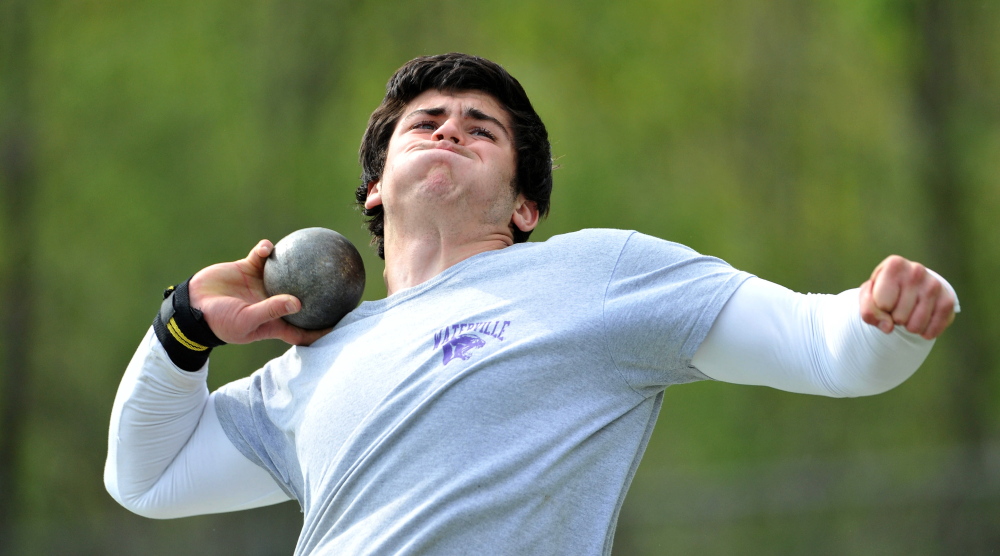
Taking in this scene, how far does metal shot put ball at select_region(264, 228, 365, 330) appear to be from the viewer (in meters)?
2.99

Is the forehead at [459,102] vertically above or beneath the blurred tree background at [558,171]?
above

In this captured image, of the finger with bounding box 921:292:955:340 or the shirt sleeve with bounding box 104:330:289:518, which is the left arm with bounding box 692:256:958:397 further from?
the shirt sleeve with bounding box 104:330:289:518

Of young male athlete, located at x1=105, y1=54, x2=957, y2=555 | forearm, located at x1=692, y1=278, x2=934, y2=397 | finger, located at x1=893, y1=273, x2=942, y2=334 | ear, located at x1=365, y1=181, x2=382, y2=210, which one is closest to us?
finger, located at x1=893, y1=273, x2=942, y2=334

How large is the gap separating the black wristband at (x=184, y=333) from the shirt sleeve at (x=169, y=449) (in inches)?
1.1

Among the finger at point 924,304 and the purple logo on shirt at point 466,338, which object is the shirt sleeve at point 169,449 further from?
the finger at point 924,304

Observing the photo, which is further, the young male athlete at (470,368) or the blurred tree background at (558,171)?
the blurred tree background at (558,171)

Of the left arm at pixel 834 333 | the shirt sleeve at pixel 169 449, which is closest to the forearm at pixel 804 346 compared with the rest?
the left arm at pixel 834 333

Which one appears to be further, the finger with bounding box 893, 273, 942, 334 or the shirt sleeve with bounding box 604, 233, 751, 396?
the shirt sleeve with bounding box 604, 233, 751, 396

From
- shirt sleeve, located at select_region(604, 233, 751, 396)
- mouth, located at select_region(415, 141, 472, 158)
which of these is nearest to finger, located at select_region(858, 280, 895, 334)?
shirt sleeve, located at select_region(604, 233, 751, 396)

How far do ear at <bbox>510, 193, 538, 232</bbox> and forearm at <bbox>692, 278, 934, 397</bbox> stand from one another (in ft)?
3.06

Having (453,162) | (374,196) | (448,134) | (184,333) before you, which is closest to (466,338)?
(453,162)

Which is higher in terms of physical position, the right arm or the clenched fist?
the clenched fist

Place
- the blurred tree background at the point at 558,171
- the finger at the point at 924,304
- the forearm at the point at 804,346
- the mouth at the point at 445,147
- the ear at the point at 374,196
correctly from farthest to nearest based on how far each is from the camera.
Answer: the blurred tree background at the point at 558,171 < the ear at the point at 374,196 < the mouth at the point at 445,147 < the forearm at the point at 804,346 < the finger at the point at 924,304

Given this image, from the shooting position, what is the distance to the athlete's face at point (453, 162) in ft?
9.98
